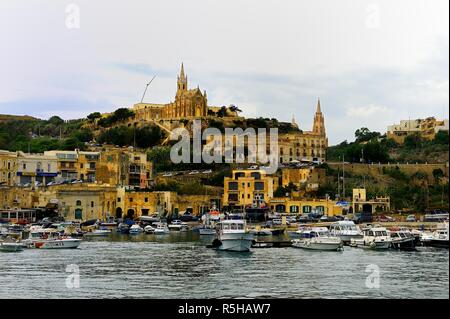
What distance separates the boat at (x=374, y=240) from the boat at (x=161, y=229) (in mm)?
17463

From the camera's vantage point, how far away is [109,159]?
80188 mm

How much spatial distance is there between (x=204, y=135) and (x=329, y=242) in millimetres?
55286

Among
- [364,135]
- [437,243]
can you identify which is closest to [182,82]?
[364,135]

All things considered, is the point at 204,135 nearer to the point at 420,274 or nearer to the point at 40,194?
the point at 40,194

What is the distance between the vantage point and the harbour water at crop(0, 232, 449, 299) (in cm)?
2902

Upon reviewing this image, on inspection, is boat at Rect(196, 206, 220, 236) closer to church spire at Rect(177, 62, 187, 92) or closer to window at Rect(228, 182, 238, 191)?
window at Rect(228, 182, 238, 191)

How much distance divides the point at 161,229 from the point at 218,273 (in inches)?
1213

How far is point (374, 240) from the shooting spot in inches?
1946

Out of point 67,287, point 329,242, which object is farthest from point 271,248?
point 67,287

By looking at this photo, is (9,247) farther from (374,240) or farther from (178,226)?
(178,226)

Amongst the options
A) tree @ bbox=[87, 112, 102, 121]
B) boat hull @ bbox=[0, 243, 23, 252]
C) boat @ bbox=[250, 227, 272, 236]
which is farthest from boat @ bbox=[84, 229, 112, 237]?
tree @ bbox=[87, 112, 102, 121]

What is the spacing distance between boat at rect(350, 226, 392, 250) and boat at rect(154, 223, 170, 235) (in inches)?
688

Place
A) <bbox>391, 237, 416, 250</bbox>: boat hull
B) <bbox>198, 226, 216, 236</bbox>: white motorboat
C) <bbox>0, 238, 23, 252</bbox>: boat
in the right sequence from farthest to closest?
<bbox>198, 226, 216, 236</bbox>: white motorboat < <bbox>391, 237, 416, 250</bbox>: boat hull < <bbox>0, 238, 23, 252</bbox>: boat

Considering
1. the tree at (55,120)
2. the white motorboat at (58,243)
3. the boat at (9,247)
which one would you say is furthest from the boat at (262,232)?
the tree at (55,120)
